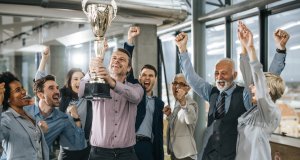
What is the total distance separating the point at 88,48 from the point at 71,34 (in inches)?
18.1

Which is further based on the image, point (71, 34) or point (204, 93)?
point (71, 34)

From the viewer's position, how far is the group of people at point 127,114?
1922 mm

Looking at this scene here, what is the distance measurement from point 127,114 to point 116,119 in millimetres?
80

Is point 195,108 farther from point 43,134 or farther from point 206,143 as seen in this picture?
point 43,134

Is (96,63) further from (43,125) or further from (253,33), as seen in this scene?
(253,33)

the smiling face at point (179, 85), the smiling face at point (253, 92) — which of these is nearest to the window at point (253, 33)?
the smiling face at point (179, 85)

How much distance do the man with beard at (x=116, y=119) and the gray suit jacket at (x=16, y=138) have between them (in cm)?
33

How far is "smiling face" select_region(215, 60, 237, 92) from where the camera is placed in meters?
2.39

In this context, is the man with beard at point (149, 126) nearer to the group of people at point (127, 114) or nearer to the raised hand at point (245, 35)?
the group of people at point (127, 114)

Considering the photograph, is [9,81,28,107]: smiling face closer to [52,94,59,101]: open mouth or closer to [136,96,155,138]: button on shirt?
[52,94,59,101]: open mouth

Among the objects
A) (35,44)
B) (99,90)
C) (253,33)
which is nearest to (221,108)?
(99,90)

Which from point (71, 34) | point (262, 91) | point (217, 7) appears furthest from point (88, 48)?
point (262, 91)

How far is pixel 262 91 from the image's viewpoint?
1923 millimetres

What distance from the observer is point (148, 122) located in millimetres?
2795
